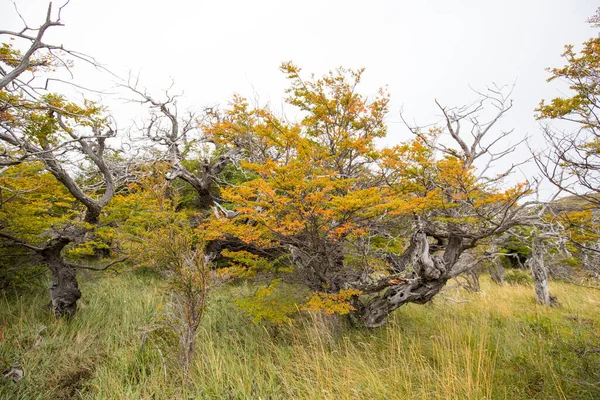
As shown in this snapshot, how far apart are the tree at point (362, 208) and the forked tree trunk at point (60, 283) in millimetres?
4488

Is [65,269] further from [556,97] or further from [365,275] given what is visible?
[556,97]

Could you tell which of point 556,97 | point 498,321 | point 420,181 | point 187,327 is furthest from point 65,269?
point 556,97

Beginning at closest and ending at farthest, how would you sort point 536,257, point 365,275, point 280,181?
point 280,181 < point 365,275 < point 536,257

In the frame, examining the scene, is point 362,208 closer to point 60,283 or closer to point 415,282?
point 415,282

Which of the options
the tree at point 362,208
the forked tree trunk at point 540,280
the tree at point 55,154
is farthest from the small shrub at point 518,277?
the tree at point 55,154

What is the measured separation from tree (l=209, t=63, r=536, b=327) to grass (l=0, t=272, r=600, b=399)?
85cm

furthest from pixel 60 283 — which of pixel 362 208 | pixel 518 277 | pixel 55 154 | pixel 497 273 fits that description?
pixel 518 277

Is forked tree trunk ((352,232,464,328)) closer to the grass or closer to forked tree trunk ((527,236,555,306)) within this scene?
the grass

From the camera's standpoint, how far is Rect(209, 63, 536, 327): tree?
3.93 m

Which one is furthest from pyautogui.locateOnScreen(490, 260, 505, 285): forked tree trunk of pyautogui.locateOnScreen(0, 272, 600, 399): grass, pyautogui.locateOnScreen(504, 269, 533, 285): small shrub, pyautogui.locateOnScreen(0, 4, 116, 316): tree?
pyautogui.locateOnScreen(0, 4, 116, 316): tree

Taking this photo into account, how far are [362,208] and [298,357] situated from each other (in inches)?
100

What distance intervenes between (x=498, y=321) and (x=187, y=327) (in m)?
6.94

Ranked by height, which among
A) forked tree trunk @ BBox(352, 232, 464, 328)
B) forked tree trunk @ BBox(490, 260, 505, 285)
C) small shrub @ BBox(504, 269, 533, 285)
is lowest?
small shrub @ BBox(504, 269, 533, 285)

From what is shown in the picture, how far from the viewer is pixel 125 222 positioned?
7.10 metres
